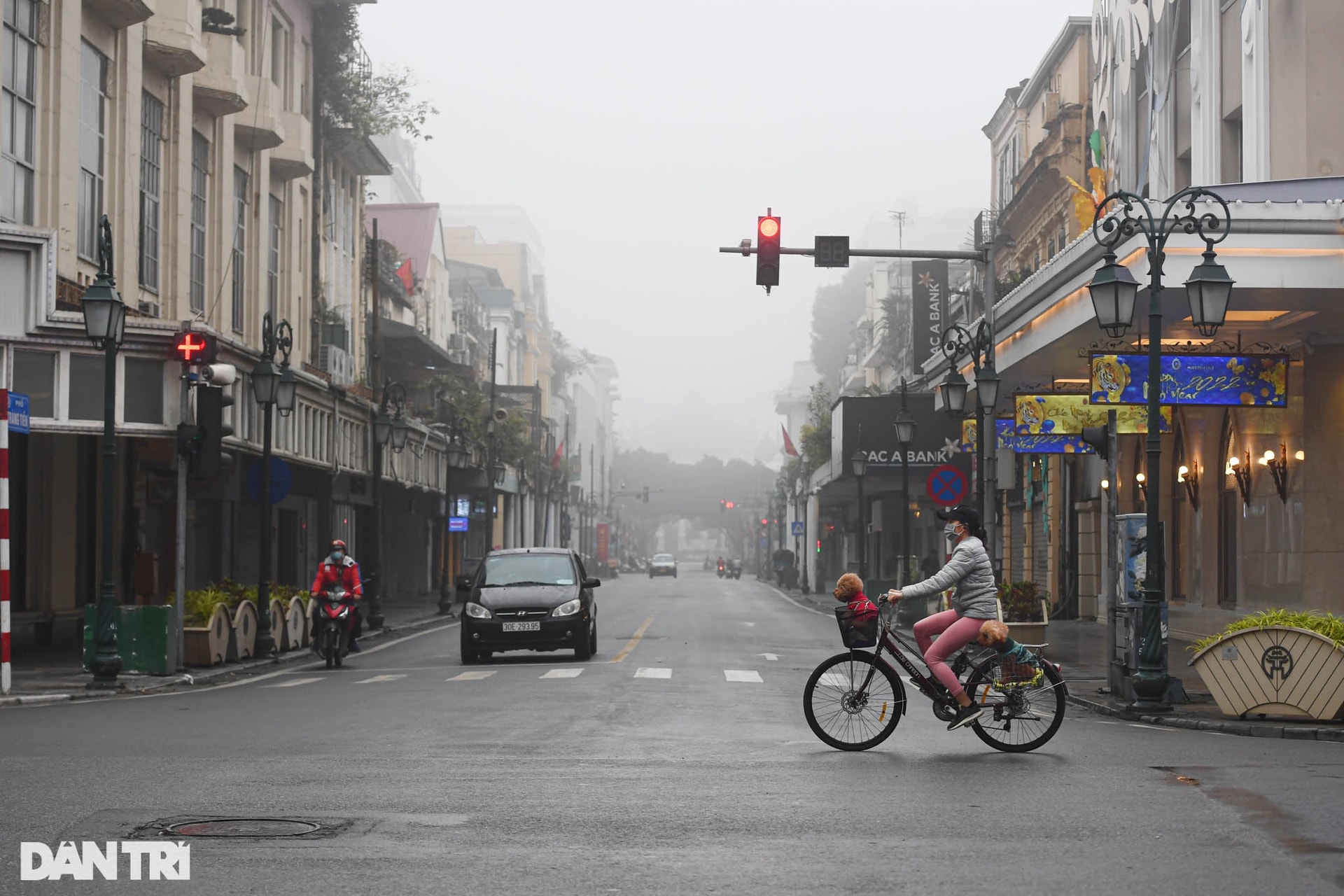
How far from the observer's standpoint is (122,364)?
2592 cm

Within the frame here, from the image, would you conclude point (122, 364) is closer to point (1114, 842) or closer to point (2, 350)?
point (2, 350)

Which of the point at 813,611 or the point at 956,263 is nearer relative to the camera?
the point at 813,611

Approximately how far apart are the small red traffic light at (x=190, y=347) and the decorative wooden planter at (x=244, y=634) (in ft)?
11.6

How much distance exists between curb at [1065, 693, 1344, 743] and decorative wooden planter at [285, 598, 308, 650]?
14.5 meters

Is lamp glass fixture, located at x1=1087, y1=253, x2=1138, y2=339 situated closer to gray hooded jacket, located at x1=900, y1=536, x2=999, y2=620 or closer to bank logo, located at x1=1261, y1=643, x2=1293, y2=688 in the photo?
bank logo, located at x1=1261, y1=643, x2=1293, y2=688

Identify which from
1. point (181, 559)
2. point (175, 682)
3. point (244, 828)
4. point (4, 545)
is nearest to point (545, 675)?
point (175, 682)

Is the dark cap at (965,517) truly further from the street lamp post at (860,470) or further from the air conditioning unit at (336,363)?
the street lamp post at (860,470)

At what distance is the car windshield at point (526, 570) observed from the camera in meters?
25.6

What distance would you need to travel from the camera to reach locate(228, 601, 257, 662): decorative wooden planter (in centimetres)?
2502

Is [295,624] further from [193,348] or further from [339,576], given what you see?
[193,348]

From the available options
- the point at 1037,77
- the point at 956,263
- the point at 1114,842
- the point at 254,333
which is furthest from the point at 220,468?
the point at 956,263

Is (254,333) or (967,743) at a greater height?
(254,333)

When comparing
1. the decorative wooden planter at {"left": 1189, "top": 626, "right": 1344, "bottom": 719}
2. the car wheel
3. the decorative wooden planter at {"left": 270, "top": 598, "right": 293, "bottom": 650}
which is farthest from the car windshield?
the decorative wooden planter at {"left": 1189, "top": 626, "right": 1344, "bottom": 719}

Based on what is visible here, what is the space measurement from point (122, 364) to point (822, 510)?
243ft
